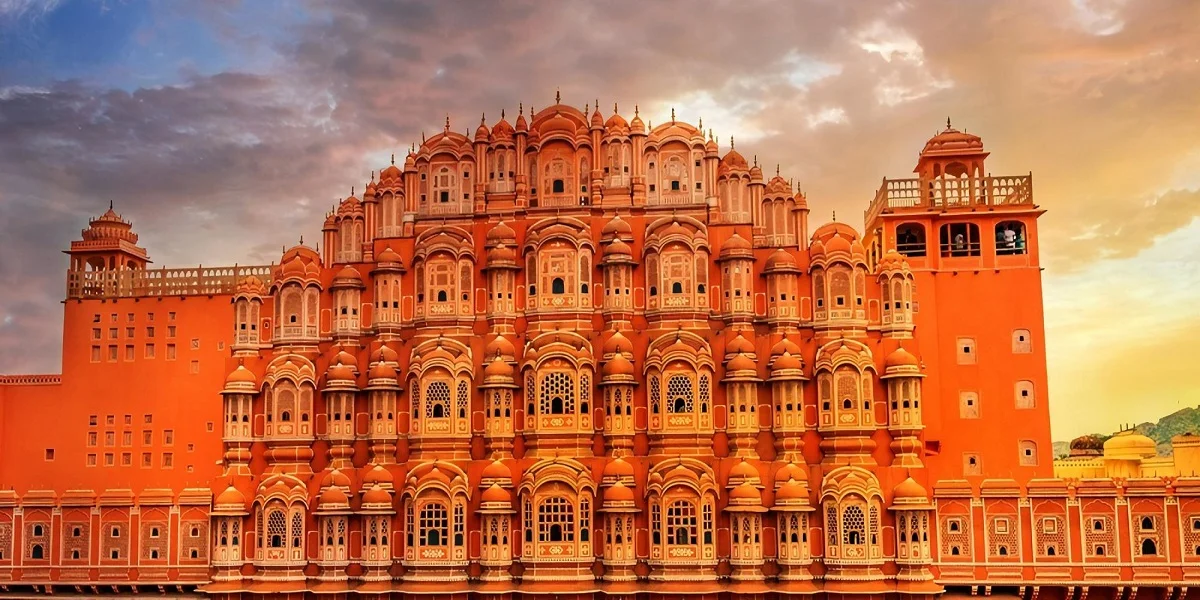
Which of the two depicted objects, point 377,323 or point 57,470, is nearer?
point 377,323

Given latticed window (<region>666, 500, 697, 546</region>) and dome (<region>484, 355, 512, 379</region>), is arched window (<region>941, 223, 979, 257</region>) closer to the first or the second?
latticed window (<region>666, 500, 697, 546</region>)

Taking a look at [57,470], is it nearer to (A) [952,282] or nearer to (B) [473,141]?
(B) [473,141]

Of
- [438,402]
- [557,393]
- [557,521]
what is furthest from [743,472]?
[438,402]

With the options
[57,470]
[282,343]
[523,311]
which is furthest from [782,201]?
[57,470]

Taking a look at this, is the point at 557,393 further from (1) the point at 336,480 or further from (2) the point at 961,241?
(2) the point at 961,241

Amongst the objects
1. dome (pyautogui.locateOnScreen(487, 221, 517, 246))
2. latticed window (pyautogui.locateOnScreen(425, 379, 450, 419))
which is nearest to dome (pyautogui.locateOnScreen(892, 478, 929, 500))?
latticed window (pyautogui.locateOnScreen(425, 379, 450, 419))

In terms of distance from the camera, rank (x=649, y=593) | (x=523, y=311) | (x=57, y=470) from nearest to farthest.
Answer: (x=649, y=593) → (x=523, y=311) → (x=57, y=470)

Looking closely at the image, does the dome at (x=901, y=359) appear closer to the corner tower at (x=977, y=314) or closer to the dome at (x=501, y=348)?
the corner tower at (x=977, y=314)

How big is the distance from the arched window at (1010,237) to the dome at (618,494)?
54.0 feet

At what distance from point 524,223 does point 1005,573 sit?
20.0 m

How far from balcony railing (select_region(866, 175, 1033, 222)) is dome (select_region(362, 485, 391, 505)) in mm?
20779

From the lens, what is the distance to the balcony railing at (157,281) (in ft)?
177

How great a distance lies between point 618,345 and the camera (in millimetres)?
41094

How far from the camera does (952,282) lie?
4381 cm
